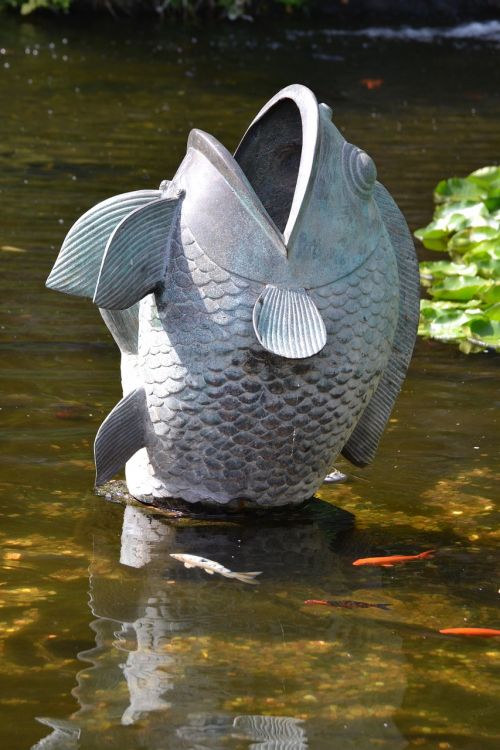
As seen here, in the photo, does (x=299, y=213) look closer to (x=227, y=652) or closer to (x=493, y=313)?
(x=227, y=652)

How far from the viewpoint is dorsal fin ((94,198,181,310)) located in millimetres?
4027

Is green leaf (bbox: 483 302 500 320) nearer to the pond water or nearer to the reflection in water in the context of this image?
the pond water

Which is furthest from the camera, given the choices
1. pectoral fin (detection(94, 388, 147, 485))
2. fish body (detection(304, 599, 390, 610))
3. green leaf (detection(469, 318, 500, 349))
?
green leaf (detection(469, 318, 500, 349))

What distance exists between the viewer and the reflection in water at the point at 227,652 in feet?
10.2

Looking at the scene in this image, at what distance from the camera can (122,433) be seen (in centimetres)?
428

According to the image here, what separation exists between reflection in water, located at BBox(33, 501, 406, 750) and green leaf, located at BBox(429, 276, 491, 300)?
2717 mm

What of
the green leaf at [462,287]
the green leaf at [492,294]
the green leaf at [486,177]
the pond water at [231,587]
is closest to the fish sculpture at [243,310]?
the pond water at [231,587]

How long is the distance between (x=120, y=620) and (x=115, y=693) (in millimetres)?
437

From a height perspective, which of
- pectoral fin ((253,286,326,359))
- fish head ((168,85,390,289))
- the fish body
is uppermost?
fish head ((168,85,390,289))

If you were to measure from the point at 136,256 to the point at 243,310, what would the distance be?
348 millimetres

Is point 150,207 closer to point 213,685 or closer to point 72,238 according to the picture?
point 72,238

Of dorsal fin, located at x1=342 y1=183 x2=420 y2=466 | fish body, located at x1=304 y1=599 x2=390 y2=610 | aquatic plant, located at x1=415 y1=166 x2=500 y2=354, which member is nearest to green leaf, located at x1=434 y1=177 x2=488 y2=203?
aquatic plant, located at x1=415 y1=166 x2=500 y2=354

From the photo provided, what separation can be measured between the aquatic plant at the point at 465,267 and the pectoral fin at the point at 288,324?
2.62 metres

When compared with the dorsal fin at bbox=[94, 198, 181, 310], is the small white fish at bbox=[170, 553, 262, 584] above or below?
below
